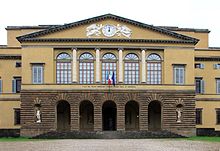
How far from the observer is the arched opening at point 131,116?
204 feet

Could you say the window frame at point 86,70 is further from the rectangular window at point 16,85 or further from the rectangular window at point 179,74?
the rectangular window at point 16,85

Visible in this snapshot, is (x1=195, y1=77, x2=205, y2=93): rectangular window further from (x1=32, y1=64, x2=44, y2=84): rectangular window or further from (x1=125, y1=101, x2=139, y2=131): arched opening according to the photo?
(x1=32, y1=64, x2=44, y2=84): rectangular window

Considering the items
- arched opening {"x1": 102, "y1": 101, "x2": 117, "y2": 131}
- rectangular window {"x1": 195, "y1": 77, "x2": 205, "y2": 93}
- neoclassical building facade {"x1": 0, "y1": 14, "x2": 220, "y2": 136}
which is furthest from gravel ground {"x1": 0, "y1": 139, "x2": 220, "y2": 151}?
rectangular window {"x1": 195, "y1": 77, "x2": 205, "y2": 93}

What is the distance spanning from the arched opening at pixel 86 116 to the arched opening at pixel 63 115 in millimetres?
1687

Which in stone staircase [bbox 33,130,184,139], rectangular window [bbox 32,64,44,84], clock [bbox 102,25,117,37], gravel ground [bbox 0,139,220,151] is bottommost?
stone staircase [bbox 33,130,184,139]

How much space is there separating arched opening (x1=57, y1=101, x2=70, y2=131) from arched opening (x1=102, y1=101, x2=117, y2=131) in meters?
4.77

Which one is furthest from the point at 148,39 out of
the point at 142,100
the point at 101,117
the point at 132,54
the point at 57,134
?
the point at 57,134

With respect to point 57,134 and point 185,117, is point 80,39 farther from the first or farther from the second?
point 185,117

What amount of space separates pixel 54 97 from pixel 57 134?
5300 millimetres

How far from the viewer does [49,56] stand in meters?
59.4

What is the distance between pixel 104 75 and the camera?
196 ft

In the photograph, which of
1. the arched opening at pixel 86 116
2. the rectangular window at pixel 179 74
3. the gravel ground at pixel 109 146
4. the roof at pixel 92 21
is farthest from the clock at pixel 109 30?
the gravel ground at pixel 109 146

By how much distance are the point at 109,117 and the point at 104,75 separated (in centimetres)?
670

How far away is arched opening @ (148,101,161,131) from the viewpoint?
6238 centimetres
